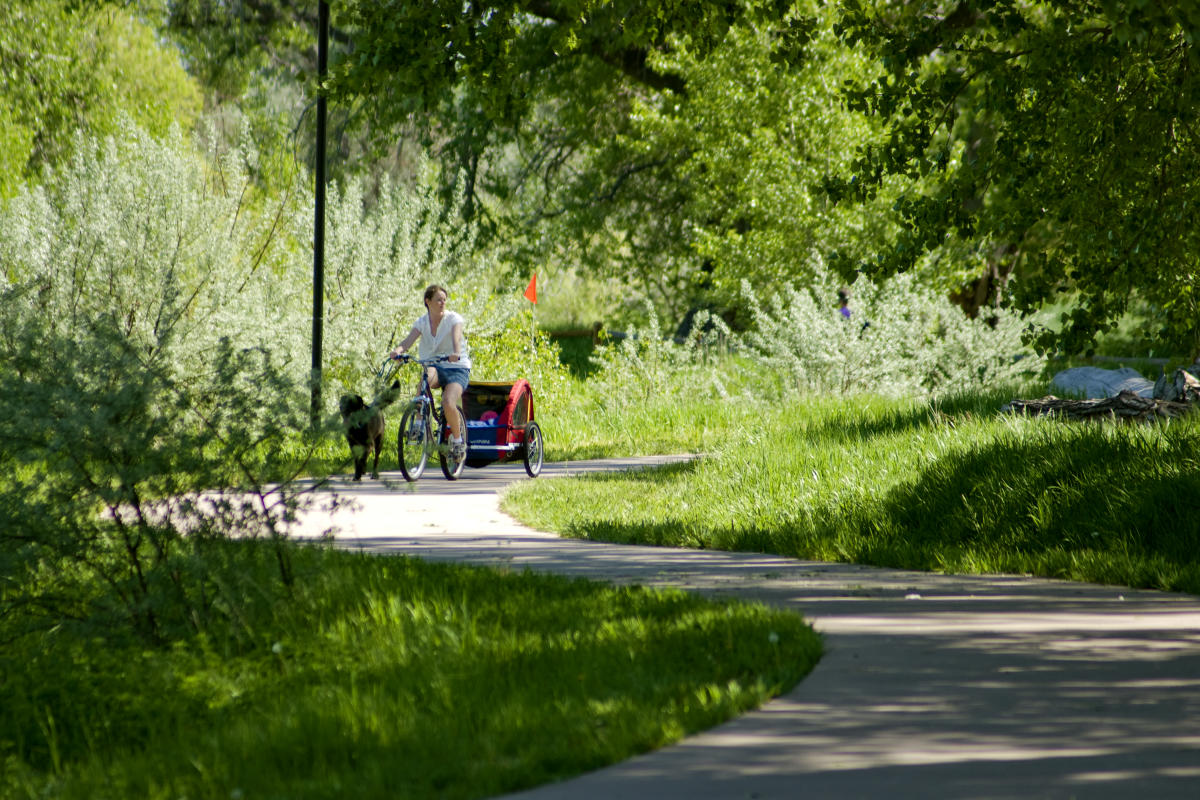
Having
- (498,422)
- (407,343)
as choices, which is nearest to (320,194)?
(407,343)

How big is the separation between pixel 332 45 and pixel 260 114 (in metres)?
2.68

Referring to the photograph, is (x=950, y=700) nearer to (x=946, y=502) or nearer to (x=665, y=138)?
(x=946, y=502)

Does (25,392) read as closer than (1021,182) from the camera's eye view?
Yes

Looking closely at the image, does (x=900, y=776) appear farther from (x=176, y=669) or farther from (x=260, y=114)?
(x=260, y=114)

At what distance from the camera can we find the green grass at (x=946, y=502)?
7.73m

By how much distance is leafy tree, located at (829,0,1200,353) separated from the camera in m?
Answer: 10.5

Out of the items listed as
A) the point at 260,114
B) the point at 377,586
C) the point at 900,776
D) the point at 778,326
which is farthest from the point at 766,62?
the point at 900,776

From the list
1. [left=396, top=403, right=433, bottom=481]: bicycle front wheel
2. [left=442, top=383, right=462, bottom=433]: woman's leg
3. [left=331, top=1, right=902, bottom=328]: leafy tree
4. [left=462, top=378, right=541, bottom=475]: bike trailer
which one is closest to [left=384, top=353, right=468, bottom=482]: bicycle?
[left=396, top=403, right=433, bottom=481]: bicycle front wheel

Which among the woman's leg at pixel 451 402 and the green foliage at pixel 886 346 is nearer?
the woman's leg at pixel 451 402

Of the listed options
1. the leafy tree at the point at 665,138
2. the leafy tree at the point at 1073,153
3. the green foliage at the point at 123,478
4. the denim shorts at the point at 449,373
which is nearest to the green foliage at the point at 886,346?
the leafy tree at the point at 665,138

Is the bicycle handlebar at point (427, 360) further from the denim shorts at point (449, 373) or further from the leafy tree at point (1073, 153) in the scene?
the leafy tree at point (1073, 153)

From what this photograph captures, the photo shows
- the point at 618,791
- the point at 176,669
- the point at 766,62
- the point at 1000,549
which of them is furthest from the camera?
the point at 766,62

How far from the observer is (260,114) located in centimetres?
3020

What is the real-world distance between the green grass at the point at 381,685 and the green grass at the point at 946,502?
2.32 meters
